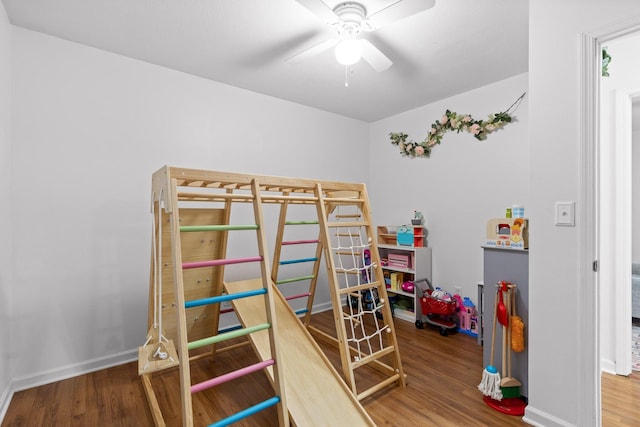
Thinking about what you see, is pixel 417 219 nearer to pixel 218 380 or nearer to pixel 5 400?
pixel 218 380

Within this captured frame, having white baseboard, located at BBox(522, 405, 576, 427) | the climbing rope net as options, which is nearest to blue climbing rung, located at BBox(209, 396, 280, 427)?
the climbing rope net

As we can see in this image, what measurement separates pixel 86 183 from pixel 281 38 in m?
1.92

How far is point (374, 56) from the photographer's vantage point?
213 centimetres

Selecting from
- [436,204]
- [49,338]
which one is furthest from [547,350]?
[49,338]

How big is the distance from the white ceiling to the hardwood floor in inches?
98.6

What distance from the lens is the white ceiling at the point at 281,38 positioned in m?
2.04

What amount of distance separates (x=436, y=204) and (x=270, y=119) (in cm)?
220

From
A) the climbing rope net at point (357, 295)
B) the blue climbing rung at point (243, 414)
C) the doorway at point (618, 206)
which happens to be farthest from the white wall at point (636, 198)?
the blue climbing rung at point (243, 414)

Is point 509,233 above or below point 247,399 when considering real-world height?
above

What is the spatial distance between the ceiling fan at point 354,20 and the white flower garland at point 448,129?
164 cm

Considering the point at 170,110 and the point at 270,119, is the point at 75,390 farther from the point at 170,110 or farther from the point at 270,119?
the point at 270,119

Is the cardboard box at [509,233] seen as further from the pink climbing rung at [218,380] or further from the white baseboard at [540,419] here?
the pink climbing rung at [218,380]

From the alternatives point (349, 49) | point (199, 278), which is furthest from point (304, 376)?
point (349, 49)

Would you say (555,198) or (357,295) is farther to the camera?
(357,295)
